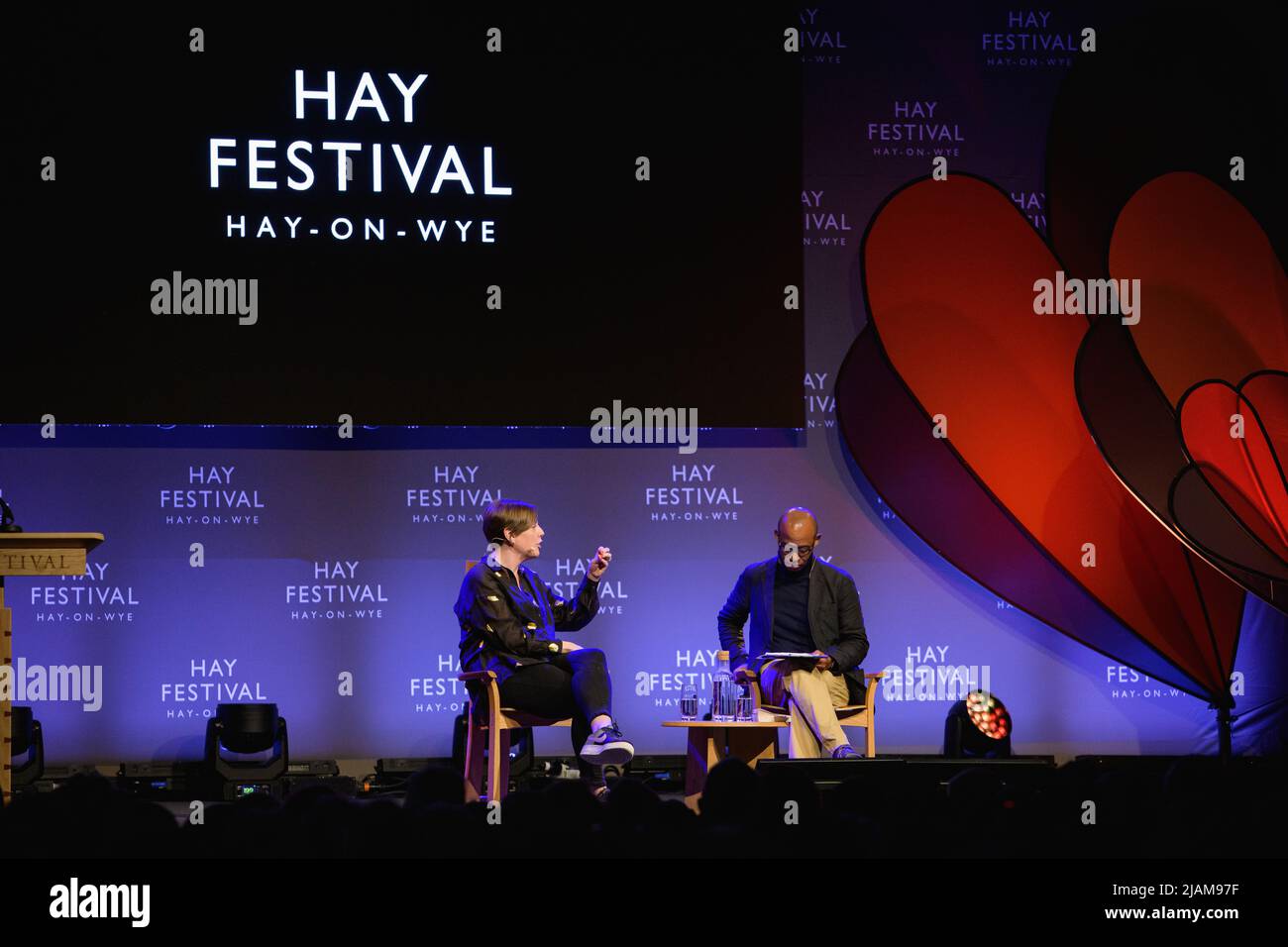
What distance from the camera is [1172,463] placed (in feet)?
20.9

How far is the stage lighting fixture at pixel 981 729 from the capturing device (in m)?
5.72

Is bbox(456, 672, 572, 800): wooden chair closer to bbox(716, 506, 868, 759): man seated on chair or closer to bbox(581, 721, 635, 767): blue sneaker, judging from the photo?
bbox(581, 721, 635, 767): blue sneaker

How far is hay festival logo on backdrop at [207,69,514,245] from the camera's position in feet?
18.7

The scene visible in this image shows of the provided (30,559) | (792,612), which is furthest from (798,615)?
(30,559)

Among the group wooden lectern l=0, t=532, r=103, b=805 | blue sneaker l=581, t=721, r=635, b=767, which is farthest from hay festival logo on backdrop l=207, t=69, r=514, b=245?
blue sneaker l=581, t=721, r=635, b=767

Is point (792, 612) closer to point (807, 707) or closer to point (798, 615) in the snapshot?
point (798, 615)

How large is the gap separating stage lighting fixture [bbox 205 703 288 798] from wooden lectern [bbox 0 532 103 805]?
5.70ft

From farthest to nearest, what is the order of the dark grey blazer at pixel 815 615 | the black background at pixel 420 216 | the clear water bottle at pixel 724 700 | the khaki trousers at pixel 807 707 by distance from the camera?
the black background at pixel 420 216 < the dark grey blazer at pixel 815 615 < the khaki trousers at pixel 807 707 < the clear water bottle at pixel 724 700

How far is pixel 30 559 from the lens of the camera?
381 cm

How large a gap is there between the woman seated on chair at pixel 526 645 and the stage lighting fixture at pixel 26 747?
2.03 meters

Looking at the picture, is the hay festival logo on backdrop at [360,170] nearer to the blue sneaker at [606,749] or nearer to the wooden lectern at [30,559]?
the wooden lectern at [30,559]

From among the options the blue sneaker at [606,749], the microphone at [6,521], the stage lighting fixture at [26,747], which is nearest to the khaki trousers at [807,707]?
the blue sneaker at [606,749]
